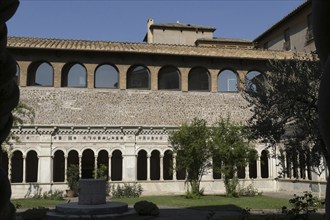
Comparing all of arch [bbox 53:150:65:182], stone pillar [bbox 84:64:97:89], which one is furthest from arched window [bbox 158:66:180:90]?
arch [bbox 53:150:65:182]

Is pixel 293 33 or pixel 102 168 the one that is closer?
pixel 102 168

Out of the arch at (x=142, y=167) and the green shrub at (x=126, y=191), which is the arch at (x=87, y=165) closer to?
the arch at (x=142, y=167)

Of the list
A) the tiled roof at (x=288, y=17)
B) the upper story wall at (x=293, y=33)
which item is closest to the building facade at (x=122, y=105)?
the upper story wall at (x=293, y=33)

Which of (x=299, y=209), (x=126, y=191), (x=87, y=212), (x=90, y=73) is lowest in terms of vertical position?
(x=126, y=191)

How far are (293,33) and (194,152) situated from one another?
17.0m

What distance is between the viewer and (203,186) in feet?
95.4

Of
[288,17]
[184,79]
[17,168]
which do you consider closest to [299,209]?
[184,79]

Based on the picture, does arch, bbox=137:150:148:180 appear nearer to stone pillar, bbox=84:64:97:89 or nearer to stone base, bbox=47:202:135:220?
stone pillar, bbox=84:64:97:89

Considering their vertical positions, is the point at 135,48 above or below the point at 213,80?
above

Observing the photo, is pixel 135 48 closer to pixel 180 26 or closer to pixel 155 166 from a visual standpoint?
pixel 155 166

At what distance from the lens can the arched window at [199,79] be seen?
3219 centimetres

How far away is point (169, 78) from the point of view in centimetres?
3188

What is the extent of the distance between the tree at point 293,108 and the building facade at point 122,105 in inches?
535

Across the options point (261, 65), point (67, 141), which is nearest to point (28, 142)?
point (67, 141)
